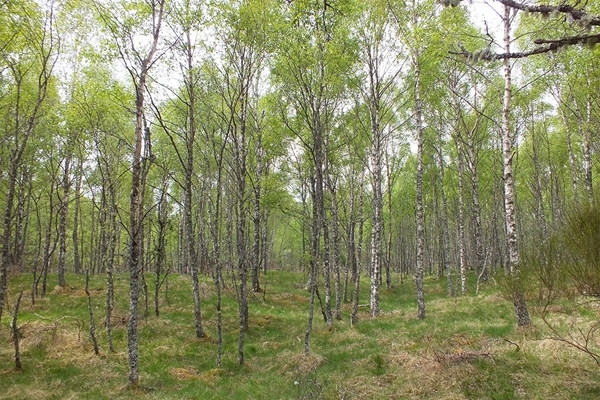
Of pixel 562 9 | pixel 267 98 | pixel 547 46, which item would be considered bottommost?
pixel 547 46

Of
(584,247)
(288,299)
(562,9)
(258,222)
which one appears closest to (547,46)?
(562,9)

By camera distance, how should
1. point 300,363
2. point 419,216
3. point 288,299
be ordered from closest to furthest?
point 300,363, point 419,216, point 288,299

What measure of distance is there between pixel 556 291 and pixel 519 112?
2290 cm

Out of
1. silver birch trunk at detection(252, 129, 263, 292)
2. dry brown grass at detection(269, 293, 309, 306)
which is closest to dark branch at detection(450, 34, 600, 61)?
silver birch trunk at detection(252, 129, 263, 292)

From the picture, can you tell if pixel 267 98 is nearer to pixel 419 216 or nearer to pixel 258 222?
pixel 258 222

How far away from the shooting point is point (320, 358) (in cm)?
1170

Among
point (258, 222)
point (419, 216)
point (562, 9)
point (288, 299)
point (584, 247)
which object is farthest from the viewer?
point (288, 299)

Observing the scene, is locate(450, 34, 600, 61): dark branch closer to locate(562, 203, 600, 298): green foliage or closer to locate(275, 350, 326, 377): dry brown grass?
locate(562, 203, 600, 298): green foliage

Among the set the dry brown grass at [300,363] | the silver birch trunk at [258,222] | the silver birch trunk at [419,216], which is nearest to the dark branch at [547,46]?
the dry brown grass at [300,363]

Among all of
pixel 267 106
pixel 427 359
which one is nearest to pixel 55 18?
pixel 267 106

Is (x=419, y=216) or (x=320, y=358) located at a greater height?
(x=419, y=216)

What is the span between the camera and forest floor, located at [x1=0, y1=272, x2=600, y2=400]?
798 cm

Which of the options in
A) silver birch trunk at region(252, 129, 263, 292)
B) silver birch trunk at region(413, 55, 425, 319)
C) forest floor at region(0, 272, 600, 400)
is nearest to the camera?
forest floor at region(0, 272, 600, 400)

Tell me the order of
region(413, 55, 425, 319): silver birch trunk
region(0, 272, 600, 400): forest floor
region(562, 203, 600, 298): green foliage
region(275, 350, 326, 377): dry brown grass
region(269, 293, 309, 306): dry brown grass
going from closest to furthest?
region(562, 203, 600, 298): green foliage
region(0, 272, 600, 400): forest floor
region(275, 350, 326, 377): dry brown grass
region(413, 55, 425, 319): silver birch trunk
region(269, 293, 309, 306): dry brown grass
